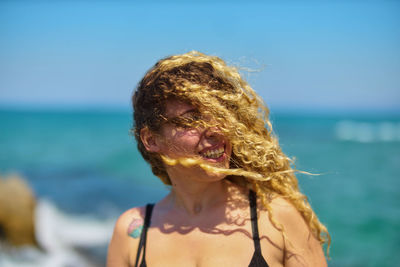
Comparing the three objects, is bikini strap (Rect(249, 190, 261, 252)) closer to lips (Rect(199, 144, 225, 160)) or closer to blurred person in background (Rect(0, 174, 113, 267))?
lips (Rect(199, 144, 225, 160))

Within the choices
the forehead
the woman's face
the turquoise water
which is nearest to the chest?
the woman's face

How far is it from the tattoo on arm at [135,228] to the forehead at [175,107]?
30.9 inches

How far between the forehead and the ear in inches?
8.8

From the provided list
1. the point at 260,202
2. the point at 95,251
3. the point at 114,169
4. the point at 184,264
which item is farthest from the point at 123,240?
the point at 114,169

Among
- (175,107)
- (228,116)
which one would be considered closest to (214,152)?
(228,116)

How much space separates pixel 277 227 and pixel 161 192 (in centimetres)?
1033

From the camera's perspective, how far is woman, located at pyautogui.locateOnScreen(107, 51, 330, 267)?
6.15 ft

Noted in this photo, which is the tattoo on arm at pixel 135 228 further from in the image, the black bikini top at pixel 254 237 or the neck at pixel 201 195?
the neck at pixel 201 195

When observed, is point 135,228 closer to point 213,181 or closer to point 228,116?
point 213,181

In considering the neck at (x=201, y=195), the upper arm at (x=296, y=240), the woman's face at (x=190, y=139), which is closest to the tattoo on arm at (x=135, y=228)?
the neck at (x=201, y=195)

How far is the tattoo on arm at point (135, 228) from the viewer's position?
218cm

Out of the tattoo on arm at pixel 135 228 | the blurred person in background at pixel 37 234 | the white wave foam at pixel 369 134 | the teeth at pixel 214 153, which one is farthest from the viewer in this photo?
the white wave foam at pixel 369 134

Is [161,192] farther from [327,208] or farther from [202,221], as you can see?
[202,221]

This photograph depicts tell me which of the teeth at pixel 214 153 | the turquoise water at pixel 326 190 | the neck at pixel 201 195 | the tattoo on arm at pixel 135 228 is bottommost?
the tattoo on arm at pixel 135 228
